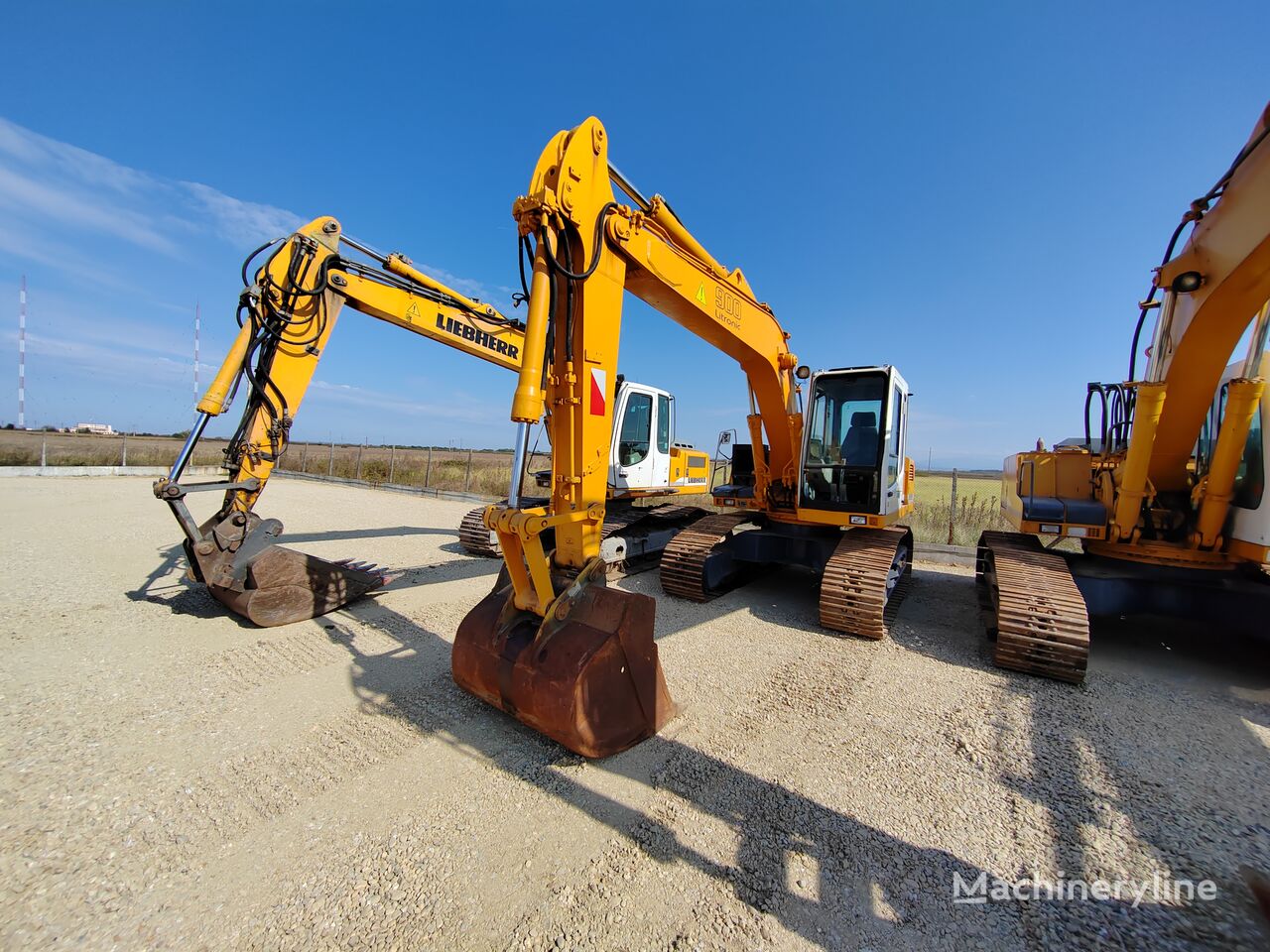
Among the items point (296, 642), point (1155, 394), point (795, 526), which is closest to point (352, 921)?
point (296, 642)

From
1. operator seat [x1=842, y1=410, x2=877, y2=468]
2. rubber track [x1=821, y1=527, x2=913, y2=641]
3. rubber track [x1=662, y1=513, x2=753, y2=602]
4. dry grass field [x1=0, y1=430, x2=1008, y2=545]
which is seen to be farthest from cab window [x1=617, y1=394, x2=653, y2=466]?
dry grass field [x1=0, y1=430, x2=1008, y2=545]

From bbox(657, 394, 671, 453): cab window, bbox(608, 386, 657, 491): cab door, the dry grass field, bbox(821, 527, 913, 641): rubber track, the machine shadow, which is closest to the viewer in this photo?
the machine shadow

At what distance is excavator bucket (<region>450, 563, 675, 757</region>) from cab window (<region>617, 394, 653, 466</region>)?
182 inches

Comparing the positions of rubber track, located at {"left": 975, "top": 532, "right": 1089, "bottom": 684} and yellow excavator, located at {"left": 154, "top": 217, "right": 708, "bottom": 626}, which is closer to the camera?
rubber track, located at {"left": 975, "top": 532, "right": 1089, "bottom": 684}

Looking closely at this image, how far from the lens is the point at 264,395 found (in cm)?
530

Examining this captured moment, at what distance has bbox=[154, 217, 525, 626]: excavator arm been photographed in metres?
4.86

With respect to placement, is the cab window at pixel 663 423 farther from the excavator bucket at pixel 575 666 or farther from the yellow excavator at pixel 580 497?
the excavator bucket at pixel 575 666

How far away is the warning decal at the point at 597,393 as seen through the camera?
11.4 feet

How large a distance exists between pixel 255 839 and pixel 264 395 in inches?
175

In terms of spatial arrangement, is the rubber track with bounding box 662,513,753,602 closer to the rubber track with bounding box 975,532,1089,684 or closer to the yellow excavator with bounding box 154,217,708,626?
the yellow excavator with bounding box 154,217,708,626

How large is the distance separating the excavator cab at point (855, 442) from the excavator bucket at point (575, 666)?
3.63 metres

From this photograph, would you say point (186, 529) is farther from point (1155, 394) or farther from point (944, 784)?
point (1155, 394)

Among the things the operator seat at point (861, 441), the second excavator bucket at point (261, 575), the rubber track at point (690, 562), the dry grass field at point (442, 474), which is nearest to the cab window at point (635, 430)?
the rubber track at point (690, 562)

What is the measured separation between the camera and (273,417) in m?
5.36
